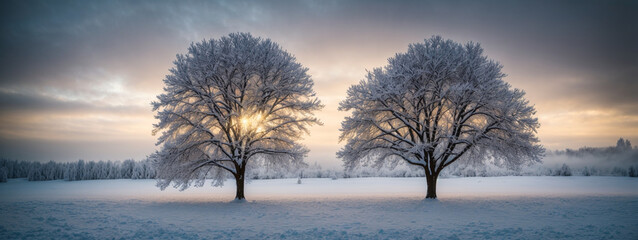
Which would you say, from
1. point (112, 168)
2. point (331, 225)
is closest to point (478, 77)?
point (331, 225)

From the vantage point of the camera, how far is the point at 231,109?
68.3 ft

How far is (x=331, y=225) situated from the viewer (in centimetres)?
1220

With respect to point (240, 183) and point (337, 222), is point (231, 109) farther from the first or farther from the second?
point (337, 222)

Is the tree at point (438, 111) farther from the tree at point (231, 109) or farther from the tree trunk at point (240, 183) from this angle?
the tree trunk at point (240, 183)

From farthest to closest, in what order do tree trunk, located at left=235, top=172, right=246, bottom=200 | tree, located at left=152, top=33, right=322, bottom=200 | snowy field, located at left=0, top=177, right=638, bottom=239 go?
tree trunk, located at left=235, top=172, right=246, bottom=200
tree, located at left=152, top=33, right=322, bottom=200
snowy field, located at left=0, top=177, right=638, bottom=239

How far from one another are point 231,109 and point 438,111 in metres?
13.7

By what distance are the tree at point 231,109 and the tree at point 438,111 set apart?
11.9 feet

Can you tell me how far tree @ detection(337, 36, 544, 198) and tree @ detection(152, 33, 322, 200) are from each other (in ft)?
11.9

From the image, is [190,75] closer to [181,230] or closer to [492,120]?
[181,230]

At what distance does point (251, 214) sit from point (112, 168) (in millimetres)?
→ 73133

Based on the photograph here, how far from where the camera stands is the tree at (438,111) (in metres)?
19.6

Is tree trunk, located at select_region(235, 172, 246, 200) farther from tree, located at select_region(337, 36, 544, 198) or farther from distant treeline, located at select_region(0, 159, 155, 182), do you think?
distant treeline, located at select_region(0, 159, 155, 182)

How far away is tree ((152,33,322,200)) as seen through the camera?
1955 centimetres

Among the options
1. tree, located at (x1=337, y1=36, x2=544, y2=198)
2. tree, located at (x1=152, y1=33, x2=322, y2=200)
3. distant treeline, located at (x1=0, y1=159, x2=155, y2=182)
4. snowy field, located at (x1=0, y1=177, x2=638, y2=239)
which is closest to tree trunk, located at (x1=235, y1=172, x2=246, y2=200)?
tree, located at (x1=152, y1=33, x2=322, y2=200)
